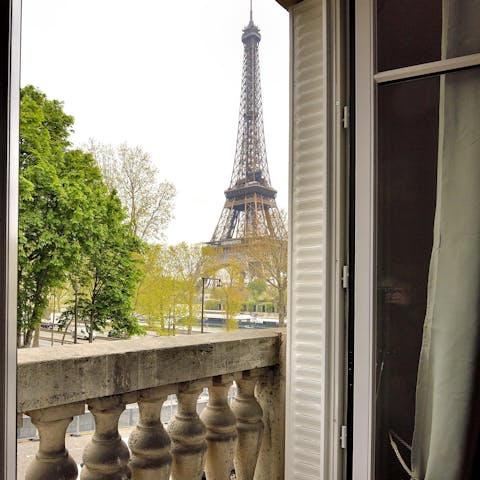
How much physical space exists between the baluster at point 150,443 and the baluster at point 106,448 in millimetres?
76

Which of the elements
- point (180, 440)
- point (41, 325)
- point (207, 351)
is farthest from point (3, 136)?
point (41, 325)

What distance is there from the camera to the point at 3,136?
0.83 meters

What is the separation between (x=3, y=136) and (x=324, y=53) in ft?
3.43

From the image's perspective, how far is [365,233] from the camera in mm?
1399

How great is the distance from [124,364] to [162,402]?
204 mm

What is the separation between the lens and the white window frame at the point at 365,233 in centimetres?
137

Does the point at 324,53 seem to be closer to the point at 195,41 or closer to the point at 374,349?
the point at 374,349

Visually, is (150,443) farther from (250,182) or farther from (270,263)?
(250,182)

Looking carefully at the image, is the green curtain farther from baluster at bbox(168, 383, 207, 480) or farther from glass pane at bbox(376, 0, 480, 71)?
baluster at bbox(168, 383, 207, 480)

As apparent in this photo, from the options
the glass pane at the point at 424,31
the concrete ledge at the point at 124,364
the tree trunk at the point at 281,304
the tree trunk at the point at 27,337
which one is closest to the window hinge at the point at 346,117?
the glass pane at the point at 424,31

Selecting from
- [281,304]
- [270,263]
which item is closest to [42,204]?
[270,263]

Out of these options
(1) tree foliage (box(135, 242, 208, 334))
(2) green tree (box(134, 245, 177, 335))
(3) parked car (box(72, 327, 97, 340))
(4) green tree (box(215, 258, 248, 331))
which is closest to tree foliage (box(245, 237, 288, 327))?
(4) green tree (box(215, 258, 248, 331))

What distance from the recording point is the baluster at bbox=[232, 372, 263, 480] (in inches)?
66.1

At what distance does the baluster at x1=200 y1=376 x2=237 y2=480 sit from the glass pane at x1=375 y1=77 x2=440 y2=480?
0.48 meters
